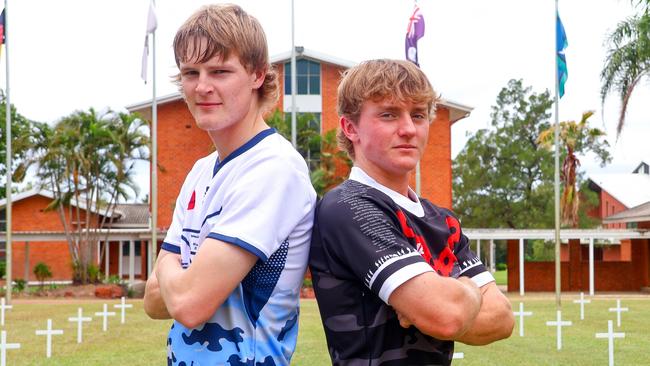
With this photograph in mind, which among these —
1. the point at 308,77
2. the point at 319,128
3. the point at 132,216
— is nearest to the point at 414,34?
the point at 319,128

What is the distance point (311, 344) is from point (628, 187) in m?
48.6

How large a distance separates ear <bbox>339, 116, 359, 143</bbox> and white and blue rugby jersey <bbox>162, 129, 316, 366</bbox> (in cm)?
25

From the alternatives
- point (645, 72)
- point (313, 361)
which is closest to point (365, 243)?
point (313, 361)

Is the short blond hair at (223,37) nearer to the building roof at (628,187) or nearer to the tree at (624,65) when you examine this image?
the tree at (624,65)

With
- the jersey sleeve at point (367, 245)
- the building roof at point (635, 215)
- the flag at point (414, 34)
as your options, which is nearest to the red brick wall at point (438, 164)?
the building roof at point (635, 215)

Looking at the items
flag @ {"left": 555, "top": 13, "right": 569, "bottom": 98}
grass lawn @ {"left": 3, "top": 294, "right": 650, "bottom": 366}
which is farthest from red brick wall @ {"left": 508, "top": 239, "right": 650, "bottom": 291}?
flag @ {"left": 555, "top": 13, "right": 569, "bottom": 98}

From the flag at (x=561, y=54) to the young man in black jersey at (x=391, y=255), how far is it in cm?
2679

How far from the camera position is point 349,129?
293 centimetres

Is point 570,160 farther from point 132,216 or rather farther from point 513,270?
point 132,216

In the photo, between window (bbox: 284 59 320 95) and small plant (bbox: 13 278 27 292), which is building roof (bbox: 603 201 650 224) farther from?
small plant (bbox: 13 278 27 292)

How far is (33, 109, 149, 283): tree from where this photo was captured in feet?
133

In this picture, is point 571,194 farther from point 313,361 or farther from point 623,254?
point 313,361

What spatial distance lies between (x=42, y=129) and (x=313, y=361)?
2946cm

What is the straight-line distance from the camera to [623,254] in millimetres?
54688
